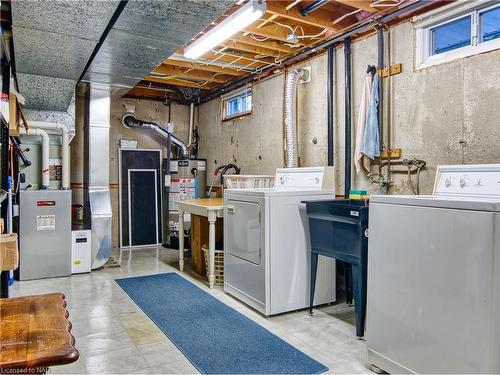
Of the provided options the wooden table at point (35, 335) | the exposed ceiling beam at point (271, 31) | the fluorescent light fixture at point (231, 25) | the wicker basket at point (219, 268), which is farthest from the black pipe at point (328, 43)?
the wooden table at point (35, 335)

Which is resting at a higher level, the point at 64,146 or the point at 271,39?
the point at 271,39

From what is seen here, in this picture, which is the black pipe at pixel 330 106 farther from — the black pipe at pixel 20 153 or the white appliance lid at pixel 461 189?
the black pipe at pixel 20 153

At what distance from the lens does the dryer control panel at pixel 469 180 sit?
2348mm

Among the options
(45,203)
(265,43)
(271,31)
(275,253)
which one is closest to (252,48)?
(265,43)

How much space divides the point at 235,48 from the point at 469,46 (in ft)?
8.18

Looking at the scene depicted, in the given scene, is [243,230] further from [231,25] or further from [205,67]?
[205,67]

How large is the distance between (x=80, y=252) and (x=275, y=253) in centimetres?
286

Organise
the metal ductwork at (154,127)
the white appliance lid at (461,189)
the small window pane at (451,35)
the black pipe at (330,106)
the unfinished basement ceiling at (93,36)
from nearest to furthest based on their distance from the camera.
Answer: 1. the white appliance lid at (461,189)
2. the unfinished basement ceiling at (93,36)
3. the small window pane at (451,35)
4. the black pipe at (330,106)
5. the metal ductwork at (154,127)

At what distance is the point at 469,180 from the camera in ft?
8.17

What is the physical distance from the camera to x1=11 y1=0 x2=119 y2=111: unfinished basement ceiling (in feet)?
8.63

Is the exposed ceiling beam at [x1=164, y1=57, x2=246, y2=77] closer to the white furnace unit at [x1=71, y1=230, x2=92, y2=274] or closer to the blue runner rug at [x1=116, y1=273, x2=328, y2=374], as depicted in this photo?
the white furnace unit at [x1=71, y1=230, x2=92, y2=274]

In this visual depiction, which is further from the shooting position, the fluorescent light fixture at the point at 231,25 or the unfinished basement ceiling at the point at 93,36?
the fluorescent light fixture at the point at 231,25

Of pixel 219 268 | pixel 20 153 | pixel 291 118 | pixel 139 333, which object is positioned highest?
pixel 291 118

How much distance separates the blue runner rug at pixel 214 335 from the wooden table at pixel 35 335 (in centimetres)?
123
